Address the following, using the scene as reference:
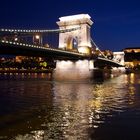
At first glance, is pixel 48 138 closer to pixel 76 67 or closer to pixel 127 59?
pixel 76 67

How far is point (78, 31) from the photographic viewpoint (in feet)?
195

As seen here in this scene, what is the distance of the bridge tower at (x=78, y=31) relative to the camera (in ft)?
191

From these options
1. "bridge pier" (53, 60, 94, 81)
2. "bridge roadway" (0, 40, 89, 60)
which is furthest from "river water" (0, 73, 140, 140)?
"bridge pier" (53, 60, 94, 81)

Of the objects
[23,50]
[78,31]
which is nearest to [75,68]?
[78,31]

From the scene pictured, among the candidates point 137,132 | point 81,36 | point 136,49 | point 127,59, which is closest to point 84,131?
point 137,132

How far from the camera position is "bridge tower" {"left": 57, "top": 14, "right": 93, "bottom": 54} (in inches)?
2289

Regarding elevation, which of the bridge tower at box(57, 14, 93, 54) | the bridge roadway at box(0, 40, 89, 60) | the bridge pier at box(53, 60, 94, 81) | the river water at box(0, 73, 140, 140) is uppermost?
the bridge tower at box(57, 14, 93, 54)

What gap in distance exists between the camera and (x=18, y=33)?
34.3 meters

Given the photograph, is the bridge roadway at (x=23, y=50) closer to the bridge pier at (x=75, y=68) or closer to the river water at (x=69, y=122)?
the bridge pier at (x=75, y=68)

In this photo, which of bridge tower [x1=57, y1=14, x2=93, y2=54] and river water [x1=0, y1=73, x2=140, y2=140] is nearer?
river water [x1=0, y1=73, x2=140, y2=140]

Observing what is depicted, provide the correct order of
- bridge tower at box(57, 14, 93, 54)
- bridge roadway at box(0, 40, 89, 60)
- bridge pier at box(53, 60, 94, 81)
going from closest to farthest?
bridge roadway at box(0, 40, 89, 60) → bridge pier at box(53, 60, 94, 81) → bridge tower at box(57, 14, 93, 54)

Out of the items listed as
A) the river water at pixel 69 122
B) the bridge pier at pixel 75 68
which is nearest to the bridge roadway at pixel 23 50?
the bridge pier at pixel 75 68

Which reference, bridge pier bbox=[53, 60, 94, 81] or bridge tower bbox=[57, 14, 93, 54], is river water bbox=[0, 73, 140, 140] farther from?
bridge tower bbox=[57, 14, 93, 54]

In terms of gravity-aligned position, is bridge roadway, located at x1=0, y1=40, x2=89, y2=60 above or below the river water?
above
